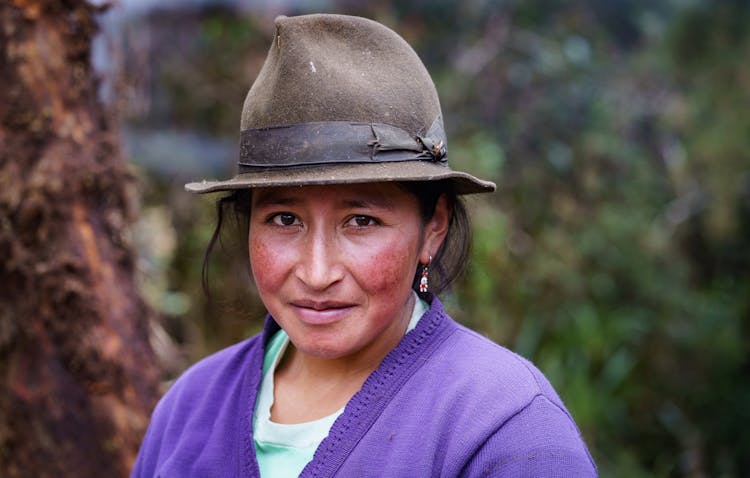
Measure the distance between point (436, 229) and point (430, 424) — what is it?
46cm

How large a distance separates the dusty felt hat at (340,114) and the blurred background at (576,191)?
2.58 m

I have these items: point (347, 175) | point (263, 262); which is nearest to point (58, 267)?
point (263, 262)

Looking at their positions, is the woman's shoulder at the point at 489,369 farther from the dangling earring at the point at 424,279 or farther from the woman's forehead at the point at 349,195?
the woman's forehead at the point at 349,195

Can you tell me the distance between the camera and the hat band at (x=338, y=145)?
4.95 ft

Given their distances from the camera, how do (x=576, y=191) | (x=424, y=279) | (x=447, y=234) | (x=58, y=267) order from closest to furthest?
(x=424, y=279) < (x=447, y=234) < (x=58, y=267) < (x=576, y=191)

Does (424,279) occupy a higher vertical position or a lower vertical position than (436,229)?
lower

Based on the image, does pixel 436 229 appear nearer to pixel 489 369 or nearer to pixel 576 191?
pixel 489 369

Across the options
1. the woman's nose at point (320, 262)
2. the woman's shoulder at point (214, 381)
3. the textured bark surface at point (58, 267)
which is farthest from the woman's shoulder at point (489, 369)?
the textured bark surface at point (58, 267)

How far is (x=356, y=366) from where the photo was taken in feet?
5.65

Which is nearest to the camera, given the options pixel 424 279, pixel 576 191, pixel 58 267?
pixel 424 279

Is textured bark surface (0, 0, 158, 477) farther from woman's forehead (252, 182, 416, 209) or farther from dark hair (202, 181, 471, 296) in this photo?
woman's forehead (252, 182, 416, 209)

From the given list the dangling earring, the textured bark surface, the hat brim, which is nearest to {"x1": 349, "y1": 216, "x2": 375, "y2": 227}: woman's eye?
the hat brim

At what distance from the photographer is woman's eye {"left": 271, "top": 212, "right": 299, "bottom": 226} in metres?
1.62

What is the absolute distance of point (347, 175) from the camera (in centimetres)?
148
